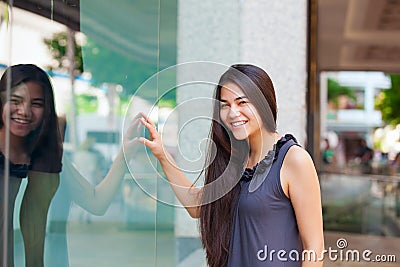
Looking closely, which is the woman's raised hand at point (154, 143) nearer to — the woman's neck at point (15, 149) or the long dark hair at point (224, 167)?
the long dark hair at point (224, 167)

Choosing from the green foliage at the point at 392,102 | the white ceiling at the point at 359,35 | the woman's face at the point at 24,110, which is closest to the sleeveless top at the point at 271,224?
the woman's face at the point at 24,110

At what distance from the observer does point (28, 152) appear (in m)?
3.29

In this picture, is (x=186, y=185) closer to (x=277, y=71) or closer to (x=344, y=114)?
(x=277, y=71)

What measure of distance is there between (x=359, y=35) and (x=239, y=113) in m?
10.8

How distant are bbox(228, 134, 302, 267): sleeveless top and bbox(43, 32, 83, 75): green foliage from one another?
4.92 ft

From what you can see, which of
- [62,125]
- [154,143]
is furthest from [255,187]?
[62,125]

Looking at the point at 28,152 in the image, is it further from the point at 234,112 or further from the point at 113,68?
the point at 234,112

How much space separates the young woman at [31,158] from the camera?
10.7 ft

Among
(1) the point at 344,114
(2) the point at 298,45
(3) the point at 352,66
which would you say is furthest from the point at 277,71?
(1) the point at 344,114

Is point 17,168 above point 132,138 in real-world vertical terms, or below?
below

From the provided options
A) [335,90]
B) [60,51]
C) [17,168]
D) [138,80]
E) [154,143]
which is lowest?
[17,168]

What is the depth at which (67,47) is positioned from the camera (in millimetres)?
3549

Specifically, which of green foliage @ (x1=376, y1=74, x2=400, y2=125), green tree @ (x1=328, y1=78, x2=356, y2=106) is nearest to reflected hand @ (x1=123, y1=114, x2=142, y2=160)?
green foliage @ (x1=376, y1=74, x2=400, y2=125)

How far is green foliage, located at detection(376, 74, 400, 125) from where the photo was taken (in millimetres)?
21312
